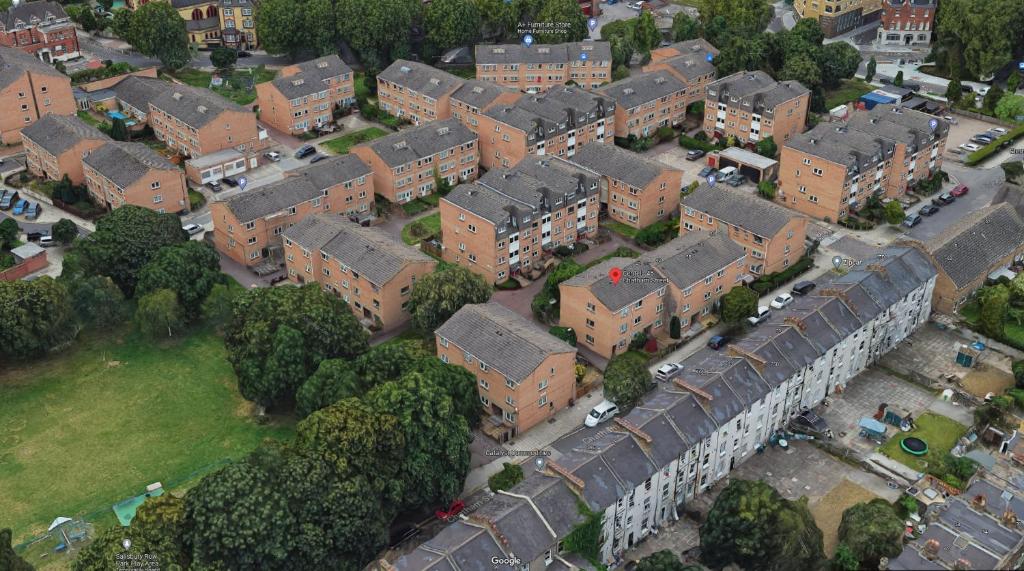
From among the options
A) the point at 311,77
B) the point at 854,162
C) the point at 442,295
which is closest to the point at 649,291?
the point at 442,295

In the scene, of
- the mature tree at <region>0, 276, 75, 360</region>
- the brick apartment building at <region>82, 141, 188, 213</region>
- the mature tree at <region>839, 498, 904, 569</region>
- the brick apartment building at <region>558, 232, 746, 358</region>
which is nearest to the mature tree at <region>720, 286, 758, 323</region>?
the brick apartment building at <region>558, 232, 746, 358</region>

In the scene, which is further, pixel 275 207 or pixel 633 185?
pixel 633 185

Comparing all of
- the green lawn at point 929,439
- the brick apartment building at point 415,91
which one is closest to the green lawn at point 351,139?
the brick apartment building at point 415,91

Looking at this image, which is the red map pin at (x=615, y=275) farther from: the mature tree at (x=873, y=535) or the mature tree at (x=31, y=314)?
the mature tree at (x=31, y=314)

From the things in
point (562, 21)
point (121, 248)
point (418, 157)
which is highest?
point (562, 21)

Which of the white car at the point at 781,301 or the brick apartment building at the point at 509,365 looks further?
the white car at the point at 781,301

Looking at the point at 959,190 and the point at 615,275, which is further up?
the point at 615,275

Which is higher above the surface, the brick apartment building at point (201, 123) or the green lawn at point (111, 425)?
A: the brick apartment building at point (201, 123)

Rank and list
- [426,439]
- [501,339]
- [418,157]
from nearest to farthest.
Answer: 1. [426,439]
2. [501,339]
3. [418,157]

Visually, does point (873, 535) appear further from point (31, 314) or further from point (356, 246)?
point (31, 314)
